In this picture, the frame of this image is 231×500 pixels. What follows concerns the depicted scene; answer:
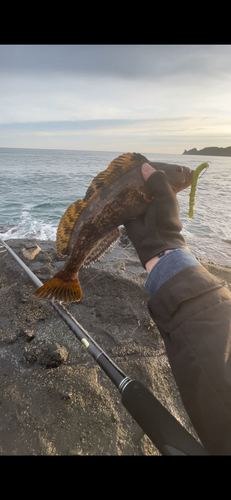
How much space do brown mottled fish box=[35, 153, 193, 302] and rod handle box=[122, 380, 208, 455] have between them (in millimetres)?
1566

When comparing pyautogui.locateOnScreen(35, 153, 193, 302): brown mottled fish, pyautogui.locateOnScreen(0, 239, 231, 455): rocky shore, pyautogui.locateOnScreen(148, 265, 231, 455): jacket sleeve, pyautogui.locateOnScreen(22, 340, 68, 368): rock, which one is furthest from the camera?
pyautogui.locateOnScreen(35, 153, 193, 302): brown mottled fish

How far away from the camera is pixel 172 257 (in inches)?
83.9

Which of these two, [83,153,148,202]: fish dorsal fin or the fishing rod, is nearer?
the fishing rod

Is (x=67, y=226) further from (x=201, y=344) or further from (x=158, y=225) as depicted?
(x=201, y=344)

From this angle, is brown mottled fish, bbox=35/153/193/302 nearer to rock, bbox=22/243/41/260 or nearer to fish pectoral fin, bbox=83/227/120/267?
fish pectoral fin, bbox=83/227/120/267

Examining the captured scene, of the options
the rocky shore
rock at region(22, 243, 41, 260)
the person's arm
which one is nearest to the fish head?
the person's arm

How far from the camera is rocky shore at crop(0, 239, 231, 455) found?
6.63 feet

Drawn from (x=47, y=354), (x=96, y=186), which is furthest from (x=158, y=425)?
(x=96, y=186)

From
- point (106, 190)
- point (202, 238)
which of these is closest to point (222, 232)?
point (202, 238)

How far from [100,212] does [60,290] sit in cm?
114

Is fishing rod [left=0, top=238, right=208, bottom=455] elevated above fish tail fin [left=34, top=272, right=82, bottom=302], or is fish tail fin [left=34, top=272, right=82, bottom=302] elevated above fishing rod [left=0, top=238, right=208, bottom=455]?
fish tail fin [left=34, top=272, right=82, bottom=302]

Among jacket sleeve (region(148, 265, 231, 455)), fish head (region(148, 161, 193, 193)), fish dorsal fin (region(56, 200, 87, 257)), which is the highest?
fish head (region(148, 161, 193, 193))

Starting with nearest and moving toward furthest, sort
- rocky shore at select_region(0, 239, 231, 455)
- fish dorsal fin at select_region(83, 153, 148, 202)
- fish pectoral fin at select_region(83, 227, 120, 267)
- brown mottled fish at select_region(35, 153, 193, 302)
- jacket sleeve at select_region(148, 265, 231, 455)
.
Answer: jacket sleeve at select_region(148, 265, 231, 455), rocky shore at select_region(0, 239, 231, 455), brown mottled fish at select_region(35, 153, 193, 302), fish dorsal fin at select_region(83, 153, 148, 202), fish pectoral fin at select_region(83, 227, 120, 267)
